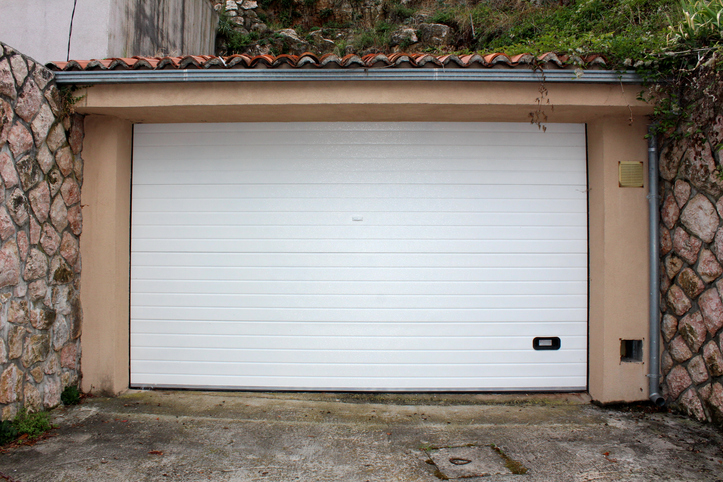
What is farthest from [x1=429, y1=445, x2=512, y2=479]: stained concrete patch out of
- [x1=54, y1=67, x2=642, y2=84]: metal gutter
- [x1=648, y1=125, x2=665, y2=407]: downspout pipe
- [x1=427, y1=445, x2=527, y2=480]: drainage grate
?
[x1=54, y1=67, x2=642, y2=84]: metal gutter

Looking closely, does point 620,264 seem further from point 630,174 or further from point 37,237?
point 37,237

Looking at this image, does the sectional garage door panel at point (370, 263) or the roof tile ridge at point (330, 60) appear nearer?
the roof tile ridge at point (330, 60)

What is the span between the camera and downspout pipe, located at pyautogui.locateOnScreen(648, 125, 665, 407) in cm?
425

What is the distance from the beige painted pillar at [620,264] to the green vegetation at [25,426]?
544cm

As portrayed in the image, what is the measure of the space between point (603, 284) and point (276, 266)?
3545 millimetres

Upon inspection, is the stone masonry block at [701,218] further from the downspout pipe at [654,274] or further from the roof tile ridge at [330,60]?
the roof tile ridge at [330,60]

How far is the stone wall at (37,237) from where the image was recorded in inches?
139

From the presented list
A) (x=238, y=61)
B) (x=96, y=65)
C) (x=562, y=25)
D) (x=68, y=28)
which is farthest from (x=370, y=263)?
(x=562, y=25)

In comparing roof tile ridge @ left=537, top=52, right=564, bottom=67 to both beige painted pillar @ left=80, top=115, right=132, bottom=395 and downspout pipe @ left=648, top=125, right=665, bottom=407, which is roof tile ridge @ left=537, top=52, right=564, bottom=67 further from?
beige painted pillar @ left=80, top=115, right=132, bottom=395

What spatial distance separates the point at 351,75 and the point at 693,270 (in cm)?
375

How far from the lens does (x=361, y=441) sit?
11.8ft

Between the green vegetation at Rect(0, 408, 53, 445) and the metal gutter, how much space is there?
3.17 m

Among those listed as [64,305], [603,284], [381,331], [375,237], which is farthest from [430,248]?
[64,305]

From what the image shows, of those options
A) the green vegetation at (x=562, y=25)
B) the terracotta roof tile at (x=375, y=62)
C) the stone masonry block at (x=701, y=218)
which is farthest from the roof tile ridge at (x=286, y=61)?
Answer: the stone masonry block at (x=701, y=218)
